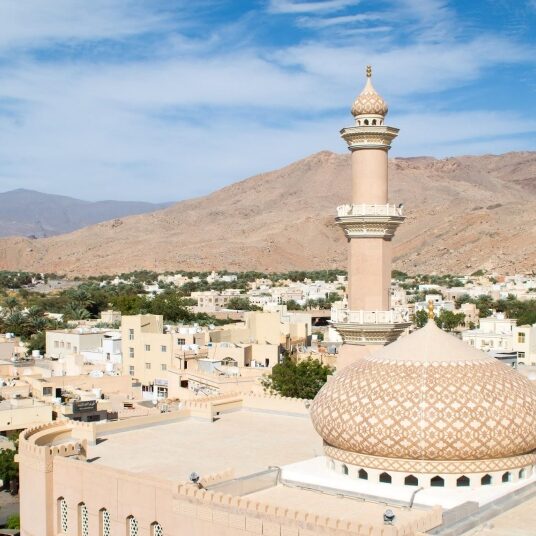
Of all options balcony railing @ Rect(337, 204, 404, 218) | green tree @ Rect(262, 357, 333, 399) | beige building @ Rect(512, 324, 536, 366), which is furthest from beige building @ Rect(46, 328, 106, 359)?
balcony railing @ Rect(337, 204, 404, 218)

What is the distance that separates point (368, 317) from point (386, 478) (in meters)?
5.18

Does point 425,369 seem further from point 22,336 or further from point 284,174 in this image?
point 284,174

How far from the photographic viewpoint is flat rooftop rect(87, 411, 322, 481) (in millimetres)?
12242

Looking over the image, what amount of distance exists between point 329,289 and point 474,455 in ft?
183

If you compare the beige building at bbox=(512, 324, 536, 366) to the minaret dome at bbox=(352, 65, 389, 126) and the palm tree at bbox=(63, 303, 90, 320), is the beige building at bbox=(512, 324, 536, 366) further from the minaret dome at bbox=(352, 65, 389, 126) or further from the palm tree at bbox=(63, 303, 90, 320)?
the palm tree at bbox=(63, 303, 90, 320)

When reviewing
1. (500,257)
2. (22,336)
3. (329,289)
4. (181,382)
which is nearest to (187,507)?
(181,382)

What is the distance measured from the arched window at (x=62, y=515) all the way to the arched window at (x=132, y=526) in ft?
4.19

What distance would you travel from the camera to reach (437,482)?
10.1 m

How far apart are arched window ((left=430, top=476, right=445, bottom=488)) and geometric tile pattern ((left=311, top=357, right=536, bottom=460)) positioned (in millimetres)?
267

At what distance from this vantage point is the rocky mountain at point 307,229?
99.0 meters

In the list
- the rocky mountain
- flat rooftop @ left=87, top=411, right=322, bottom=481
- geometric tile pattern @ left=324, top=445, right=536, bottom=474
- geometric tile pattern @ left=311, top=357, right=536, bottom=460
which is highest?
the rocky mountain

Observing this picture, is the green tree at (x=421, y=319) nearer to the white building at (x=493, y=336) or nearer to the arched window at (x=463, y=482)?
the white building at (x=493, y=336)

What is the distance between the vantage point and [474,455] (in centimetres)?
999

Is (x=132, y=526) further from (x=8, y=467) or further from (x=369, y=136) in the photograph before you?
(x=8, y=467)
